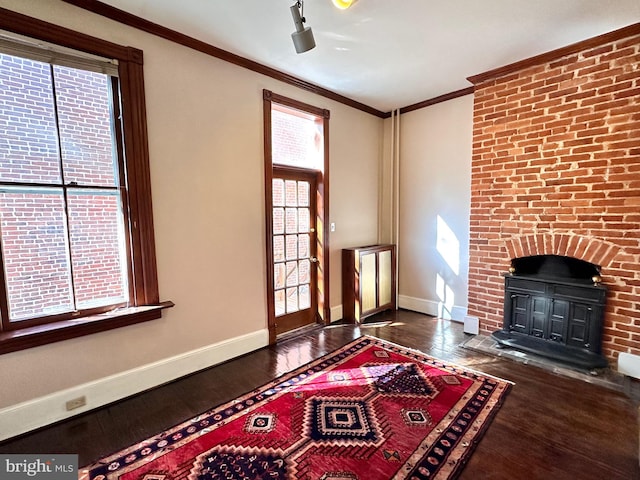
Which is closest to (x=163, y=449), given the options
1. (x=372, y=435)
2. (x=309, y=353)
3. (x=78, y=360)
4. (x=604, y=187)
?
(x=78, y=360)

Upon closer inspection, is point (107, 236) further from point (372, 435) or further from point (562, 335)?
point (562, 335)

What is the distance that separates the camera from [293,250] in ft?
12.1

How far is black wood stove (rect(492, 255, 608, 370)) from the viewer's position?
2.76 m

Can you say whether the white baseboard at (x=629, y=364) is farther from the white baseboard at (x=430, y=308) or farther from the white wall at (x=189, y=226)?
the white wall at (x=189, y=226)

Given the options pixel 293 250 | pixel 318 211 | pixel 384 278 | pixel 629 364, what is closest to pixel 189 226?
pixel 293 250

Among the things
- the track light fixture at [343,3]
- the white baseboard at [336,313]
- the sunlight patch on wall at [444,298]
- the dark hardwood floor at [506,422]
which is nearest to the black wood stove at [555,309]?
the dark hardwood floor at [506,422]

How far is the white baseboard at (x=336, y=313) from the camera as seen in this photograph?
4062 millimetres

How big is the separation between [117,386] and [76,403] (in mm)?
249

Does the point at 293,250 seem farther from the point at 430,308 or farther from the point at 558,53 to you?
the point at 558,53

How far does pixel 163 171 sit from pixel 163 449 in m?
1.98

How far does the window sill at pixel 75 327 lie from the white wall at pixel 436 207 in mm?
3237

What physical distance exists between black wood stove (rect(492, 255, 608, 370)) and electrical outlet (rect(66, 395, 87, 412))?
369 centimetres

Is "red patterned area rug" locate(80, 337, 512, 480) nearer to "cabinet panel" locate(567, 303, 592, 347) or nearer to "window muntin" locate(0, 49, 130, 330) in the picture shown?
"cabinet panel" locate(567, 303, 592, 347)

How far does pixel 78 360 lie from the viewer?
2180 mm
